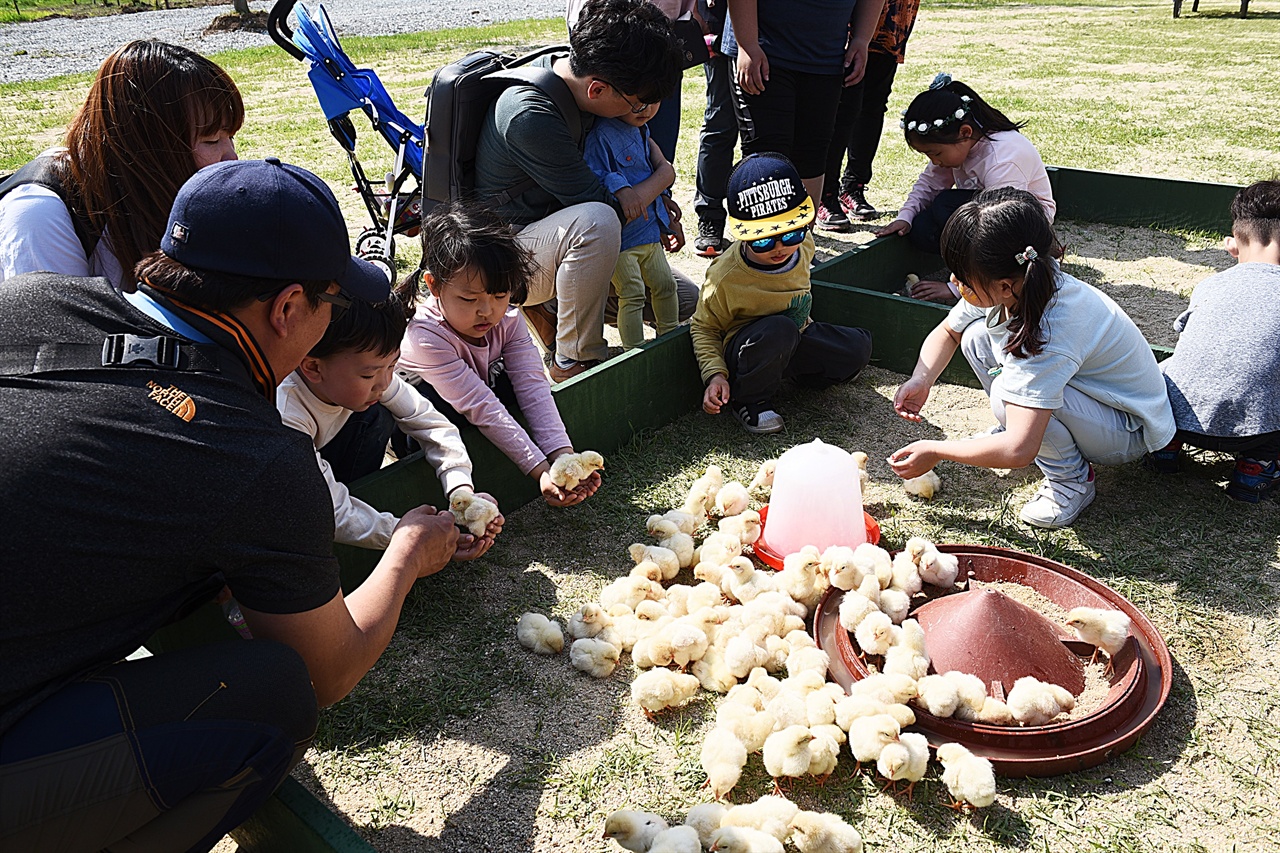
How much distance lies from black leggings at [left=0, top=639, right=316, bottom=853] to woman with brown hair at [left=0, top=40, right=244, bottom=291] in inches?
51.4

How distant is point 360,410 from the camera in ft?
7.87

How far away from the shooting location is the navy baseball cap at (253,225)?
156 centimetres

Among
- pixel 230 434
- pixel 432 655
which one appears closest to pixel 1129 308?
pixel 432 655

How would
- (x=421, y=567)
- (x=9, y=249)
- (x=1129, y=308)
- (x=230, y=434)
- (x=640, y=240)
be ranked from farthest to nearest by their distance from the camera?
(x=1129, y=308), (x=640, y=240), (x=9, y=249), (x=421, y=567), (x=230, y=434)

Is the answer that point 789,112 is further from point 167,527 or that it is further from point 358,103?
point 167,527

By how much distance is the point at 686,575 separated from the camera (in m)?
2.71

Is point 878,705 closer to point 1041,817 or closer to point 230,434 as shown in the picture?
point 1041,817

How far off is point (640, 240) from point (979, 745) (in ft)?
7.71

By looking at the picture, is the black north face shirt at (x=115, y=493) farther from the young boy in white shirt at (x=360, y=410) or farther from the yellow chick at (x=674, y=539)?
the yellow chick at (x=674, y=539)

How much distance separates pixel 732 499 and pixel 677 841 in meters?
1.24

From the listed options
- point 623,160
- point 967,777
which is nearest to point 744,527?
point 967,777

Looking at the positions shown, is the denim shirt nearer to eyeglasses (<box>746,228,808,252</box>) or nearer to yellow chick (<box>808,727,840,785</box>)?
eyeglasses (<box>746,228,808,252</box>)

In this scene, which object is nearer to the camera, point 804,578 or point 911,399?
point 804,578

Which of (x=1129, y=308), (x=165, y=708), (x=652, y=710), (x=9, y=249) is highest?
(x=9, y=249)
